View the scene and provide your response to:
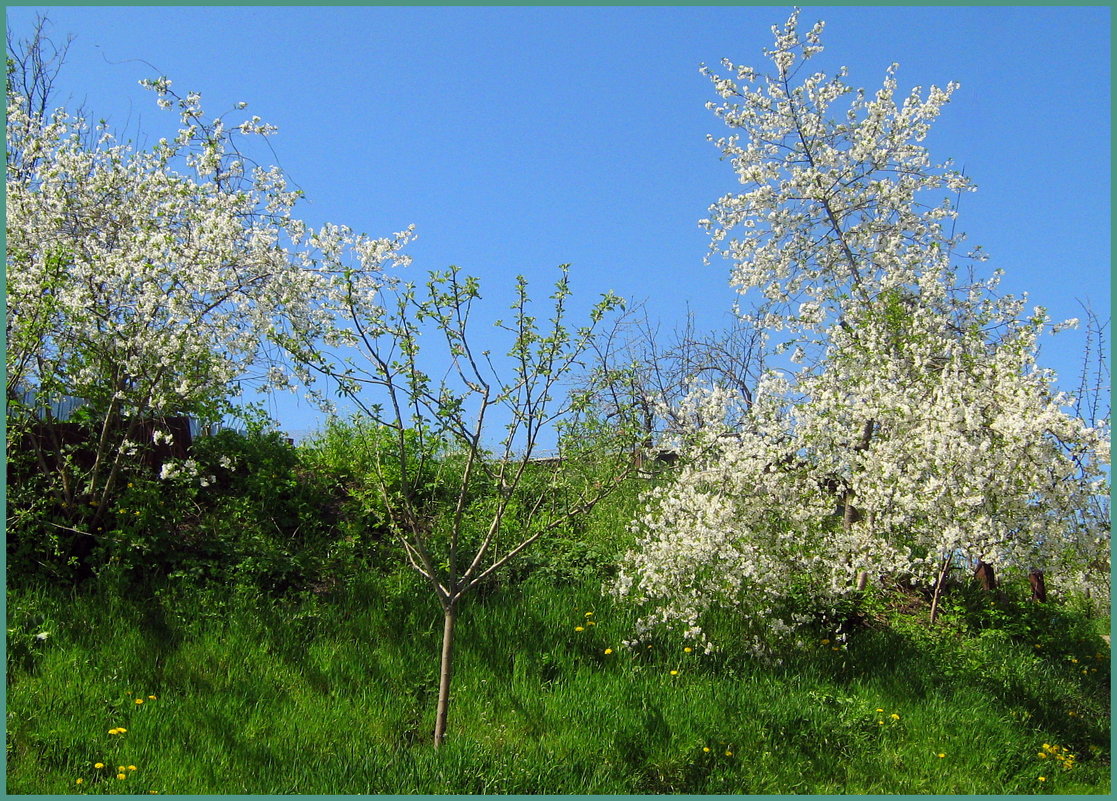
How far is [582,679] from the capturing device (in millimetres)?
6113

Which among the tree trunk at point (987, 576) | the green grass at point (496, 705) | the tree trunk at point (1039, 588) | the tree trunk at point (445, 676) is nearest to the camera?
the green grass at point (496, 705)

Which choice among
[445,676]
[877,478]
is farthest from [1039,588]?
[445,676]

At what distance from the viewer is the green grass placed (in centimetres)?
489

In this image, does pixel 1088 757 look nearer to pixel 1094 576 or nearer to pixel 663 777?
Result: pixel 1094 576

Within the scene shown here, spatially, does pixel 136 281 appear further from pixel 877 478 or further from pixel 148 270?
pixel 877 478

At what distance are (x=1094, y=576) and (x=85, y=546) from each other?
8.91m

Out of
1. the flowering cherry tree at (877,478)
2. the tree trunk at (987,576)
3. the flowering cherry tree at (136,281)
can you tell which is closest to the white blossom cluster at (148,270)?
the flowering cherry tree at (136,281)

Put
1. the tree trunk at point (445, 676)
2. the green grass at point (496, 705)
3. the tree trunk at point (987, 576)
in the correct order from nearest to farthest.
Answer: the green grass at point (496, 705) < the tree trunk at point (445, 676) < the tree trunk at point (987, 576)

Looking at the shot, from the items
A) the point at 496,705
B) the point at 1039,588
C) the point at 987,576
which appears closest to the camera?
the point at 496,705

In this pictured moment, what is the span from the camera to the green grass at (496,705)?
16.0ft

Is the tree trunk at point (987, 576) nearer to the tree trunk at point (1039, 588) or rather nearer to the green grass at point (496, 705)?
the tree trunk at point (1039, 588)

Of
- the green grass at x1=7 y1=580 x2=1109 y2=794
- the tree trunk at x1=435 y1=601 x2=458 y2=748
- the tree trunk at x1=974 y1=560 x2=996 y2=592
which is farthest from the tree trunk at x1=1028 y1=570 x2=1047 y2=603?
the tree trunk at x1=435 y1=601 x2=458 y2=748

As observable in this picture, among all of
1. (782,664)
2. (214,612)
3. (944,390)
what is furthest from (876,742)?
(214,612)

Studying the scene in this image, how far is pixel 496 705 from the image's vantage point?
227 inches
